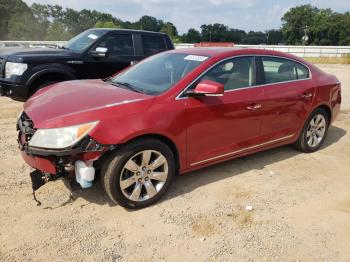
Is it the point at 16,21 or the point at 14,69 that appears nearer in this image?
the point at 14,69

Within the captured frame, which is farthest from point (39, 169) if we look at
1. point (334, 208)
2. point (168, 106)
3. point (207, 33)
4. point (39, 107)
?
point (207, 33)

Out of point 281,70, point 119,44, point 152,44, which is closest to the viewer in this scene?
point 281,70

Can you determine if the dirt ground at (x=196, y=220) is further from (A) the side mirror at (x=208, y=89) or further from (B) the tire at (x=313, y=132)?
(A) the side mirror at (x=208, y=89)

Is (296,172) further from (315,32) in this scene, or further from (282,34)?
(282,34)

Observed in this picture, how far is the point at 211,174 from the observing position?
4.73m

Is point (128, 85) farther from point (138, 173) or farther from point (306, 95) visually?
point (306, 95)

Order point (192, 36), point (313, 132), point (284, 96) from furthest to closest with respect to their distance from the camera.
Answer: point (192, 36), point (313, 132), point (284, 96)

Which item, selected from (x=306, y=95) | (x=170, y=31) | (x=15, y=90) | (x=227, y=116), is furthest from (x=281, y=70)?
(x=170, y=31)

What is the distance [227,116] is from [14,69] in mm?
4375

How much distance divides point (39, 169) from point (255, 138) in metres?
2.66

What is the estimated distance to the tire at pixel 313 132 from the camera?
5523 mm

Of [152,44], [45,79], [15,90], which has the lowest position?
[15,90]

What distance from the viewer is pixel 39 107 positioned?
379cm

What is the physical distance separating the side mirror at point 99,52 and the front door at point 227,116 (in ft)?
11.7
